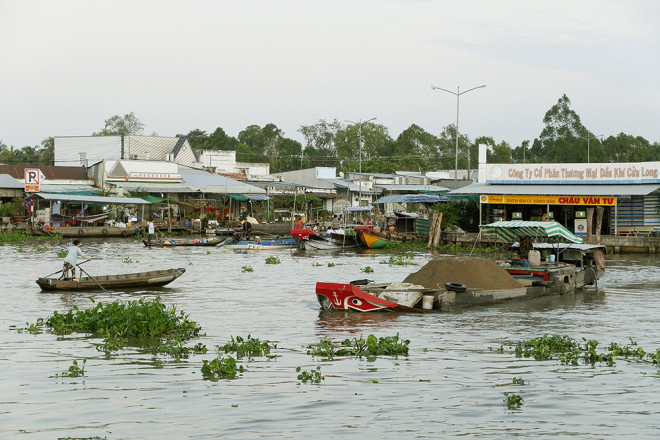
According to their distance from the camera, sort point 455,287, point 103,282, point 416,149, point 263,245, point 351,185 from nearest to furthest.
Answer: point 455,287 < point 103,282 < point 263,245 < point 351,185 < point 416,149

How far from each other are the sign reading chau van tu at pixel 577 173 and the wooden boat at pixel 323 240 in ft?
33.4

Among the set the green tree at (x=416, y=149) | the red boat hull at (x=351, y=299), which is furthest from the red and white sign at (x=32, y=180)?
the green tree at (x=416, y=149)

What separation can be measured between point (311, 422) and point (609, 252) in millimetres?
38483

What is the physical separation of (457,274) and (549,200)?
28.6 meters

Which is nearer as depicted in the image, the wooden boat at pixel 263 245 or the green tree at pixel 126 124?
the wooden boat at pixel 263 245

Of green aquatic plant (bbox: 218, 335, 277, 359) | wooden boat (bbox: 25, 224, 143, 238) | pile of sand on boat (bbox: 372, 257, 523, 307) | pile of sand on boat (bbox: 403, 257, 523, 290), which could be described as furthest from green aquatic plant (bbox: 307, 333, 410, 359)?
wooden boat (bbox: 25, 224, 143, 238)

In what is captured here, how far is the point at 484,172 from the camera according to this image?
2074 inches

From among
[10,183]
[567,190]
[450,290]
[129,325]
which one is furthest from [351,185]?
[129,325]

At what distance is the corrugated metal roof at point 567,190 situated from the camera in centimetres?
4597

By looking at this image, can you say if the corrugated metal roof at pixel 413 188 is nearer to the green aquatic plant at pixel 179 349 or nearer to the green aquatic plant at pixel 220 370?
the green aquatic plant at pixel 179 349

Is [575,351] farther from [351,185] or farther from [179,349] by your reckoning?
[351,185]

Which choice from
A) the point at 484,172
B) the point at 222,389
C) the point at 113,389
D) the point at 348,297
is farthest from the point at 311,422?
the point at 484,172

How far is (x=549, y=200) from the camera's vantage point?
157 feet

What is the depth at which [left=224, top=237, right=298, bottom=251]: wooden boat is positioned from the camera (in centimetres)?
4828
